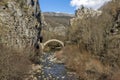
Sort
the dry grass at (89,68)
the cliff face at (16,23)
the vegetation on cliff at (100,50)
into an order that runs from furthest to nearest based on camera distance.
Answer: the cliff face at (16,23), the dry grass at (89,68), the vegetation on cliff at (100,50)

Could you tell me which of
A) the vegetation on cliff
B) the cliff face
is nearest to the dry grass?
the vegetation on cliff

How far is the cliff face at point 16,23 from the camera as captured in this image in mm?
37500

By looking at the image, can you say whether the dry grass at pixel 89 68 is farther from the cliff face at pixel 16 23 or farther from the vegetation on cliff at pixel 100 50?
the cliff face at pixel 16 23

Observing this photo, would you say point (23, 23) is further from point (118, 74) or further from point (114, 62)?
point (118, 74)

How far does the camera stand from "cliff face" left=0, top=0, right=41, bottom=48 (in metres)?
37.5

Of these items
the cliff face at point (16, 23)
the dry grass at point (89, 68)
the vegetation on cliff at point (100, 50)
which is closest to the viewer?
the vegetation on cliff at point (100, 50)

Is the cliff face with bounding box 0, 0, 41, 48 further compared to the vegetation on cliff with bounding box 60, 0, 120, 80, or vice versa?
the cliff face with bounding box 0, 0, 41, 48

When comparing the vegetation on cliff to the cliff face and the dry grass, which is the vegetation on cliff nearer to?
the dry grass

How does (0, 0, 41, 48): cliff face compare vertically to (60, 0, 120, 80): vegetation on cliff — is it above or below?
above

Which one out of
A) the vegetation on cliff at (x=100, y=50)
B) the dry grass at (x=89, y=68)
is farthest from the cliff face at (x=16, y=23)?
the vegetation on cliff at (x=100, y=50)

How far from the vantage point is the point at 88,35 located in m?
55.1

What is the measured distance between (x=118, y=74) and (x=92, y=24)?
95.6ft

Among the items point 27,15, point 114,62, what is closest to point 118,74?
point 114,62

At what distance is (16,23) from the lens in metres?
41.8
